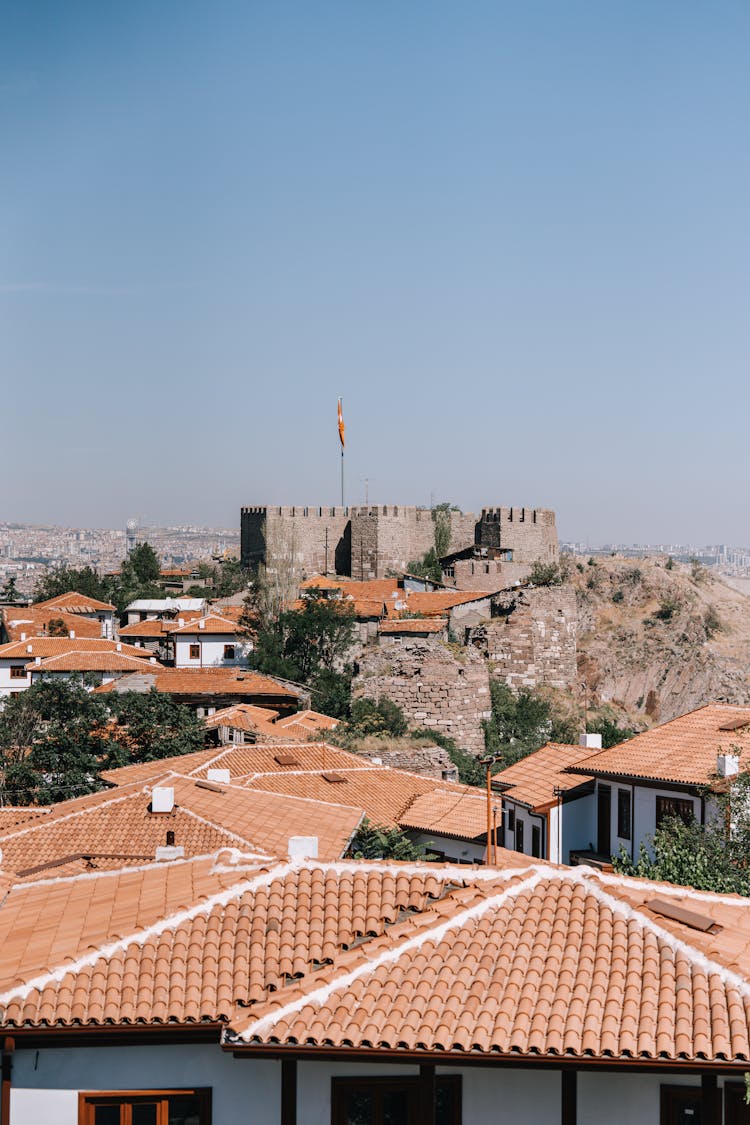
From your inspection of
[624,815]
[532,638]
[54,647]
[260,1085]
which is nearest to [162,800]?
[624,815]

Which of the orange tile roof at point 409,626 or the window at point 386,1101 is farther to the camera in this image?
the orange tile roof at point 409,626

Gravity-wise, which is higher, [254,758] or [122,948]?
[122,948]

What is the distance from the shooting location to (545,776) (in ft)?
72.7

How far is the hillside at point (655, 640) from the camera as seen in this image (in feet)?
157

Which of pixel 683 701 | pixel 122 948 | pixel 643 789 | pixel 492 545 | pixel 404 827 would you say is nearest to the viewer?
pixel 122 948

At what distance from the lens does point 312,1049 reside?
6777 millimetres

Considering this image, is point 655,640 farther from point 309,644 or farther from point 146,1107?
point 146,1107

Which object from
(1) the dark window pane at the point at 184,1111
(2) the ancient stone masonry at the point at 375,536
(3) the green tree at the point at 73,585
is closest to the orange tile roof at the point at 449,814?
(1) the dark window pane at the point at 184,1111

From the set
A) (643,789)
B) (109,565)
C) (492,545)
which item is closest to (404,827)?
(643,789)

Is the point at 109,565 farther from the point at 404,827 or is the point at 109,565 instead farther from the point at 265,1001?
the point at 265,1001

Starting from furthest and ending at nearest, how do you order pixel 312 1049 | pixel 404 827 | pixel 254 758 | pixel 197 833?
1. pixel 254 758
2. pixel 404 827
3. pixel 197 833
4. pixel 312 1049

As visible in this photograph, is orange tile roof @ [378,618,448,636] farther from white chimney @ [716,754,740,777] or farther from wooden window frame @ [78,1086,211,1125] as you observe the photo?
wooden window frame @ [78,1086,211,1125]

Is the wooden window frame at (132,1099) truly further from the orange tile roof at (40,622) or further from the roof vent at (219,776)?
the orange tile roof at (40,622)

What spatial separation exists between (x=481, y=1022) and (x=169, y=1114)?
180 cm
